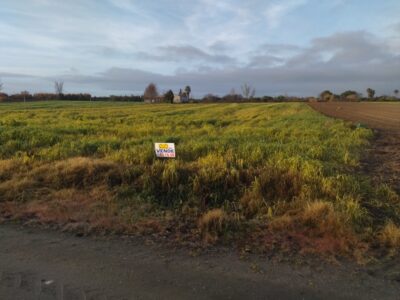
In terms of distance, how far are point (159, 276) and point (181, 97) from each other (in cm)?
10130

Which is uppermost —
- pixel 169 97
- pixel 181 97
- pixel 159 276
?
pixel 159 276

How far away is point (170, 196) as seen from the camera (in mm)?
6434

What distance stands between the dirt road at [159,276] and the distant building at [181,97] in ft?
316

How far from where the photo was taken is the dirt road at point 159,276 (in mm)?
3496

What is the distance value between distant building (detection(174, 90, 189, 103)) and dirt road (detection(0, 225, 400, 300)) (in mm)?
96252

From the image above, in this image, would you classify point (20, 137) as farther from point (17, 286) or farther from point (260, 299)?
point (260, 299)

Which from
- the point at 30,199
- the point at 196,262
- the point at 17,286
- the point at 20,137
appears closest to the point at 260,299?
the point at 196,262

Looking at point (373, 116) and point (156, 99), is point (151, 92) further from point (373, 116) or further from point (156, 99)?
point (373, 116)

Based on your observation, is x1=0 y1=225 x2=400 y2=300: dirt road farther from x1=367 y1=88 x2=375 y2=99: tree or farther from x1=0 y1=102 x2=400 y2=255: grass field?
x1=367 y1=88 x2=375 y2=99: tree

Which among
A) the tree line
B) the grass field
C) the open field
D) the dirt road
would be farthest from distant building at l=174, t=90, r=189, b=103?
the dirt road

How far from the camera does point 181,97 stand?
341 feet

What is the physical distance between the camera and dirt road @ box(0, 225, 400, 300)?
3.50 m

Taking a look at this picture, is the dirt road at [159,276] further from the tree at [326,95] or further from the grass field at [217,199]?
the tree at [326,95]

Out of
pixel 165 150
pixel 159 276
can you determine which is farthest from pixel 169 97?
pixel 159 276
